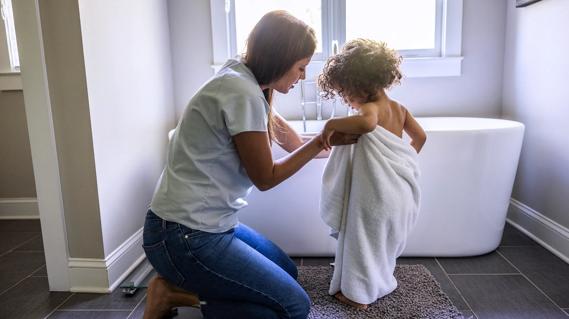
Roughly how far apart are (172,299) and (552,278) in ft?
4.87

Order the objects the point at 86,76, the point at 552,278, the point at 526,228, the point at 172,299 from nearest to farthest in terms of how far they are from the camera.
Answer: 1. the point at 172,299
2. the point at 86,76
3. the point at 552,278
4. the point at 526,228

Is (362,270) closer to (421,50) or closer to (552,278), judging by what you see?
(552,278)

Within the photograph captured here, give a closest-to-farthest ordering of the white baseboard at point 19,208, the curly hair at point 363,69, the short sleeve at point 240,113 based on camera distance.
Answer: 1. the short sleeve at point 240,113
2. the curly hair at point 363,69
3. the white baseboard at point 19,208

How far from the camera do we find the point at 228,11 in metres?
2.66

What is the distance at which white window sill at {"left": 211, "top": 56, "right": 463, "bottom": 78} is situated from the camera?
2568 millimetres

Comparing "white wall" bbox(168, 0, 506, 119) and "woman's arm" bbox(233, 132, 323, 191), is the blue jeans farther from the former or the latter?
"white wall" bbox(168, 0, 506, 119)

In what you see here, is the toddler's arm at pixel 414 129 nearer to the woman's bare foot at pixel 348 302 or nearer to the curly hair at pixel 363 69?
the curly hair at pixel 363 69

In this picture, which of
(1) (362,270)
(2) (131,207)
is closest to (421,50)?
(1) (362,270)

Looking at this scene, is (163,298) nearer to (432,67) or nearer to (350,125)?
(350,125)

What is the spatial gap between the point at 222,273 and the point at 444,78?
1.96 m

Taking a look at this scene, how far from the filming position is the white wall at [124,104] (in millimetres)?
1722

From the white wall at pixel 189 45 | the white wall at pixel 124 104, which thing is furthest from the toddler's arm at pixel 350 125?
the white wall at pixel 189 45

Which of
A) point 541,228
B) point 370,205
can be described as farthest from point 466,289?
point 541,228

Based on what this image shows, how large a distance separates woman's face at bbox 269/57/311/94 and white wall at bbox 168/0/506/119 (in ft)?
4.44
